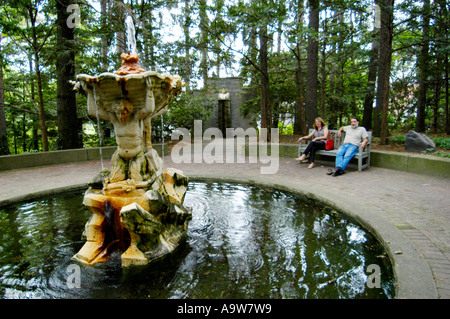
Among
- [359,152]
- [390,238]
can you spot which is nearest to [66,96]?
[359,152]

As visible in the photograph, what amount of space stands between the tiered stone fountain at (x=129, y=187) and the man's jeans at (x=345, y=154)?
4.85m

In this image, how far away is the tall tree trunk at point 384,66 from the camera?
820 centimetres

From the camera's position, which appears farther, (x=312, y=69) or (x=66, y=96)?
(x=312, y=69)

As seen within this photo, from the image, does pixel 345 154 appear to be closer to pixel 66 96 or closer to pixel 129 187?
pixel 129 187

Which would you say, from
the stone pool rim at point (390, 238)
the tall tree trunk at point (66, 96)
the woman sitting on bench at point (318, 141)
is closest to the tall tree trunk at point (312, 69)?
the woman sitting on bench at point (318, 141)

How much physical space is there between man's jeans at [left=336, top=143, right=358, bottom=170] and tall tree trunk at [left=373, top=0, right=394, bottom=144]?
2.21 metres

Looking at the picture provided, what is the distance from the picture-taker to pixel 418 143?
325 inches

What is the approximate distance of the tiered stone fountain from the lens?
3.32 m

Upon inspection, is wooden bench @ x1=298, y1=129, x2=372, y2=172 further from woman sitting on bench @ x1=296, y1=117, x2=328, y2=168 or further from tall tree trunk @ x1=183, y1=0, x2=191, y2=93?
tall tree trunk @ x1=183, y1=0, x2=191, y2=93

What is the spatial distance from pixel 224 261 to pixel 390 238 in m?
1.94

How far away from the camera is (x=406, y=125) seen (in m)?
17.7

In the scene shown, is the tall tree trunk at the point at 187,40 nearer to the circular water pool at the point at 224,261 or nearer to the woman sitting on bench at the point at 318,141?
the woman sitting on bench at the point at 318,141
